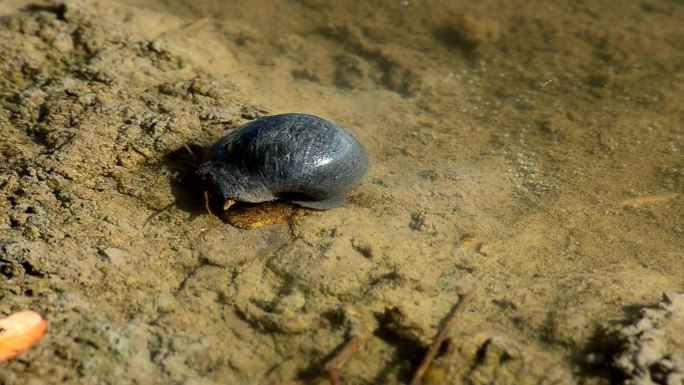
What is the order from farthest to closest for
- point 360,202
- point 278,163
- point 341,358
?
point 360,202 → point 278,163 → point 341,358

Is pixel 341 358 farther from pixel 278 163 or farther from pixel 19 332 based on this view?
pixel 19 332

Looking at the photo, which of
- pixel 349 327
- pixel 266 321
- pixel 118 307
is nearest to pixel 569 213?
pixel 349 327

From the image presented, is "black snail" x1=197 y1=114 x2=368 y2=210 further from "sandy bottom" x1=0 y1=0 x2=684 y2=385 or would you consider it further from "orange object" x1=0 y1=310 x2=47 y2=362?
"orange object" x1=0 y1=310 x2=47 y2=362

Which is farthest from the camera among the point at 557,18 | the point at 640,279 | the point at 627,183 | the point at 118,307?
the point at 557,18

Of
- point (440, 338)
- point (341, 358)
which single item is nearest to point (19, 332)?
point (341, 358)

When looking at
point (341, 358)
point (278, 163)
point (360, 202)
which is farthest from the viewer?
point (360, 202)

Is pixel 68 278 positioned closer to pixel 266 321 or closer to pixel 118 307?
pixel 118 307

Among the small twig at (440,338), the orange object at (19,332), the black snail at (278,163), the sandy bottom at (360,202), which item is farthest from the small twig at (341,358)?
the orange object at (19,332)
